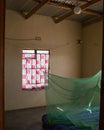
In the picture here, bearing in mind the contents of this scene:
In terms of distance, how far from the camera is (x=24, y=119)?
157 inches

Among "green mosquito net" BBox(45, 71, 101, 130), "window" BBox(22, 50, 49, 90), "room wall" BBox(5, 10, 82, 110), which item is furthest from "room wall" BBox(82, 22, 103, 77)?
"green mosquito net" BBox(45, 71, 101, 130)

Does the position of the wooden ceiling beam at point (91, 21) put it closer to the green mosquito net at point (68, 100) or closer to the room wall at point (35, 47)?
the room wall at point (35, 47)

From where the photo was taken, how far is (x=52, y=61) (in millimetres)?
5363

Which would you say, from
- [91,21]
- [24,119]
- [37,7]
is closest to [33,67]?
[24,119]

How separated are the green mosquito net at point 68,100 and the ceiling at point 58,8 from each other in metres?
1.77

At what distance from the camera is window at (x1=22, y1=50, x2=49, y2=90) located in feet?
16.4

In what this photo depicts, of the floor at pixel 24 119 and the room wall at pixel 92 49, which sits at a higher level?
the room wall at pixel 92 49

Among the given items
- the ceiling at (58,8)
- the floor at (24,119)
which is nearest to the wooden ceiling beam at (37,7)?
the ceiling at (58,8)

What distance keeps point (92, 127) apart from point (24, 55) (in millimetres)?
2897

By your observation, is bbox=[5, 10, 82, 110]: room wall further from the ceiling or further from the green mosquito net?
the green mosquito net

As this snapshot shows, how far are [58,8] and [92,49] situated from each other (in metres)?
1.75

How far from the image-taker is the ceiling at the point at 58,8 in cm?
402

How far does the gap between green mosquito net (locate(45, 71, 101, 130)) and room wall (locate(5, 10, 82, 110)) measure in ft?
5.42

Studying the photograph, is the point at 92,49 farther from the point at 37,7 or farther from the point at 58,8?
the point at 37,7
